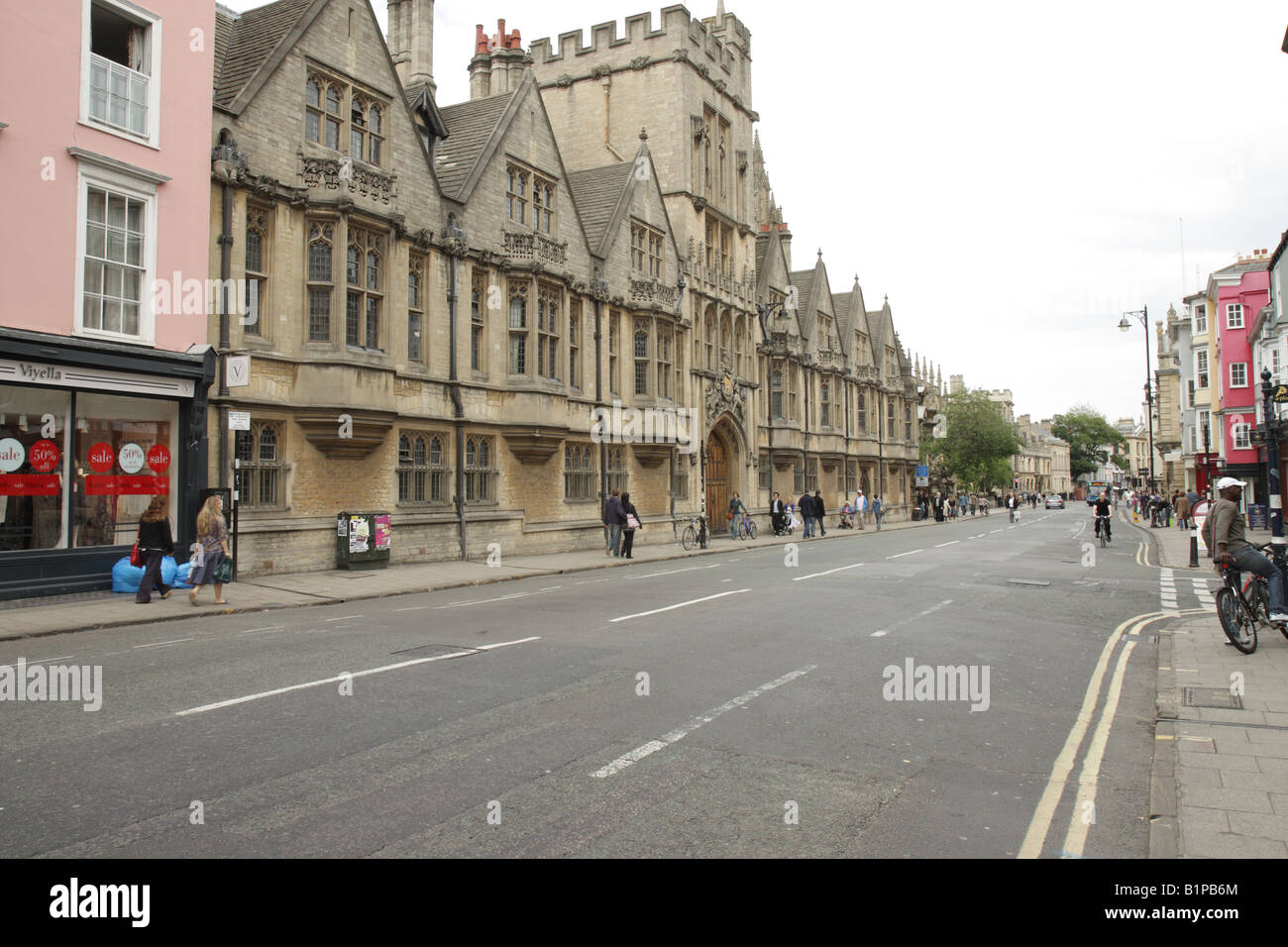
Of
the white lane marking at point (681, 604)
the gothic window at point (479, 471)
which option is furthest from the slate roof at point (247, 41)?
the white lane marking at point (681, 604)

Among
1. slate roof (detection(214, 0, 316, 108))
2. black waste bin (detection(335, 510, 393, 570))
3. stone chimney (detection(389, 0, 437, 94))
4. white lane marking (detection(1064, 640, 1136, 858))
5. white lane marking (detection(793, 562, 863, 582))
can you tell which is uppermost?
stone chimney (detection(389, 0, 437, 94))

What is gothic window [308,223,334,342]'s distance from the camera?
1948 cm

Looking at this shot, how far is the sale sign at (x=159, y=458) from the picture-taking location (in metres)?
16.2

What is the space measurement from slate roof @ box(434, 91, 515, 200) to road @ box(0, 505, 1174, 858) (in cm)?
1601

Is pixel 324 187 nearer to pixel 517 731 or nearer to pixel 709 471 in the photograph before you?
pixel 517 731

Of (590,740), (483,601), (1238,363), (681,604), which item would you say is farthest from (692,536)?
(1238,363)

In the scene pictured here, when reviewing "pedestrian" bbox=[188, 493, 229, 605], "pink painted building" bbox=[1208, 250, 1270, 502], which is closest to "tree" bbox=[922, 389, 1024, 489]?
"pink painted building" bbox=[1208, 250, 1270, 502]

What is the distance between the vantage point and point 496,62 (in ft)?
109

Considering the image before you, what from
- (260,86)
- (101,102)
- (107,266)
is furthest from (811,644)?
(260,86)

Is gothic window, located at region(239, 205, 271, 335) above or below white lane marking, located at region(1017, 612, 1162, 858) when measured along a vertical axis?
above

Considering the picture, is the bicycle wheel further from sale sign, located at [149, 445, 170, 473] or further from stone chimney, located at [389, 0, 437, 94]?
stone chimney, located at [389, 0, 437, 94]

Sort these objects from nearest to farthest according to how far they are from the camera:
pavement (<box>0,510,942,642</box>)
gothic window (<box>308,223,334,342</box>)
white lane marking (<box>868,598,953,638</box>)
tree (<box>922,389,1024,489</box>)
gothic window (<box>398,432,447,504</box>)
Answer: white lane marking (<box>868,598,953,638</box>) < pavement (<box>0,510,942,642</box>) < gothic window (<box>308,223,334,342</box>) < gothic window (<box>398,432,447,504</box>) < tree (<box>922,389,1024,489</box>)

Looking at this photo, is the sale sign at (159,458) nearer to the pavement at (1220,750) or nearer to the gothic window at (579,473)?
the gothic window at (579,473)

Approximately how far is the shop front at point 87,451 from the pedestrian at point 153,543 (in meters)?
1.25
